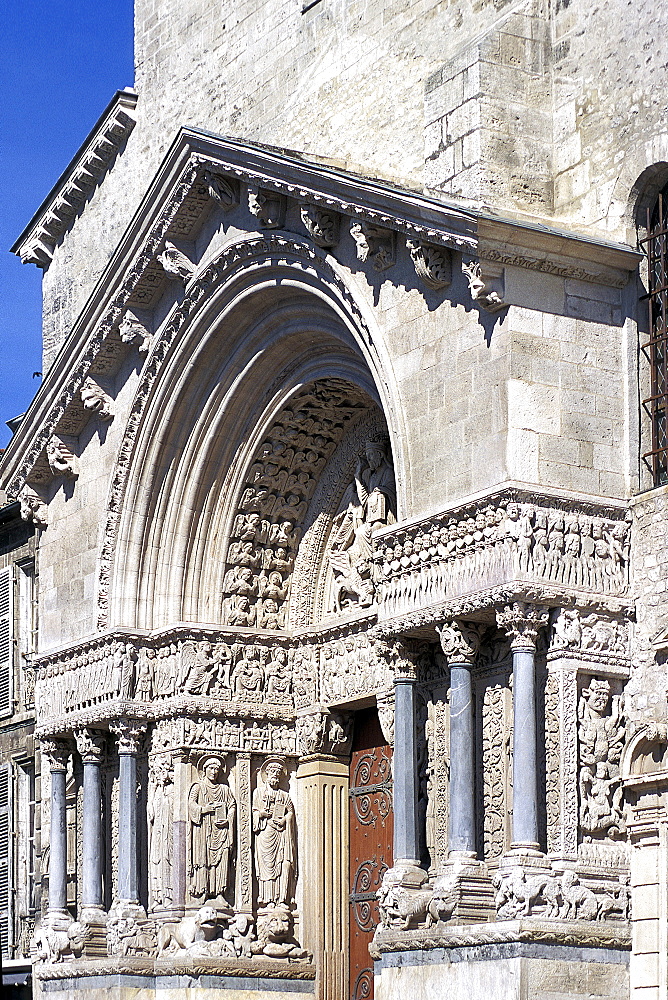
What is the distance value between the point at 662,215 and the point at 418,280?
70.1 inches

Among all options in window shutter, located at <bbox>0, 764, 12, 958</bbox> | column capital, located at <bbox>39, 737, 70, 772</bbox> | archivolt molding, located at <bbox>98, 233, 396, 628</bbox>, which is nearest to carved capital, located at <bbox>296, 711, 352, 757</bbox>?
archivolt molding, located at <bbox>98, 233, 396, 628</bbox>

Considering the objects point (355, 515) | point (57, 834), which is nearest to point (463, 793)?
point (355, 515)

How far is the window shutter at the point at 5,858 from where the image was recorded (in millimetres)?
21719

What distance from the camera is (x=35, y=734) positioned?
20.1 m

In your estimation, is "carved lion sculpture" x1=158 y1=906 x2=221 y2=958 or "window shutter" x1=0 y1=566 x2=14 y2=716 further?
"window shutter" x1=0 y1=566 x2=14 y2=716

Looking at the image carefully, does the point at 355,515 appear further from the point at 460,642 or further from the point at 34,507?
the point at 460,642

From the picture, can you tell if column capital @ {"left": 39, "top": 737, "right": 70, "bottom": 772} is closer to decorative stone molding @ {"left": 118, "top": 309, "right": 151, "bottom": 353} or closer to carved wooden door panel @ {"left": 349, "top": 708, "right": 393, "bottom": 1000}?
carved wooden door panel @ {"left": 349, "top": 708, "right": 393, "bottom": 1000}

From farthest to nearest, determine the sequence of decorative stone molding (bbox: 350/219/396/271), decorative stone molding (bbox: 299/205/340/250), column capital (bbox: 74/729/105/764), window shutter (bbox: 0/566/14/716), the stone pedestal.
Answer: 1. window shutter (bbox: 0/566/14/716)
2. column capital (bbox: 74/729/105/764)
3. the stone pedestal
4. decorative stone molding (bbox: 299/205/340/250)
5. decorative stone molding (bbox: 350/219/396/271)

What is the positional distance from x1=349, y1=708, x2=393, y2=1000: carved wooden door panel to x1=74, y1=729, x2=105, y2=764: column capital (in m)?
2.46

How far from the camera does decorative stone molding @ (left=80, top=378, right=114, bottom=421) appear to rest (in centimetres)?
1944

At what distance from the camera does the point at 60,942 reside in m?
19.0

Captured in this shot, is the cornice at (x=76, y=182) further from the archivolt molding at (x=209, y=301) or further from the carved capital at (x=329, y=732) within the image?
the carved capital at (x=329, y=732)

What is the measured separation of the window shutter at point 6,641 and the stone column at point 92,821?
2.42m

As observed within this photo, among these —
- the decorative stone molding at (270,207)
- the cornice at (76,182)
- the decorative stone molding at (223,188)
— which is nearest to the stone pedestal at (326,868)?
the decorative stone molding at (270,207)
